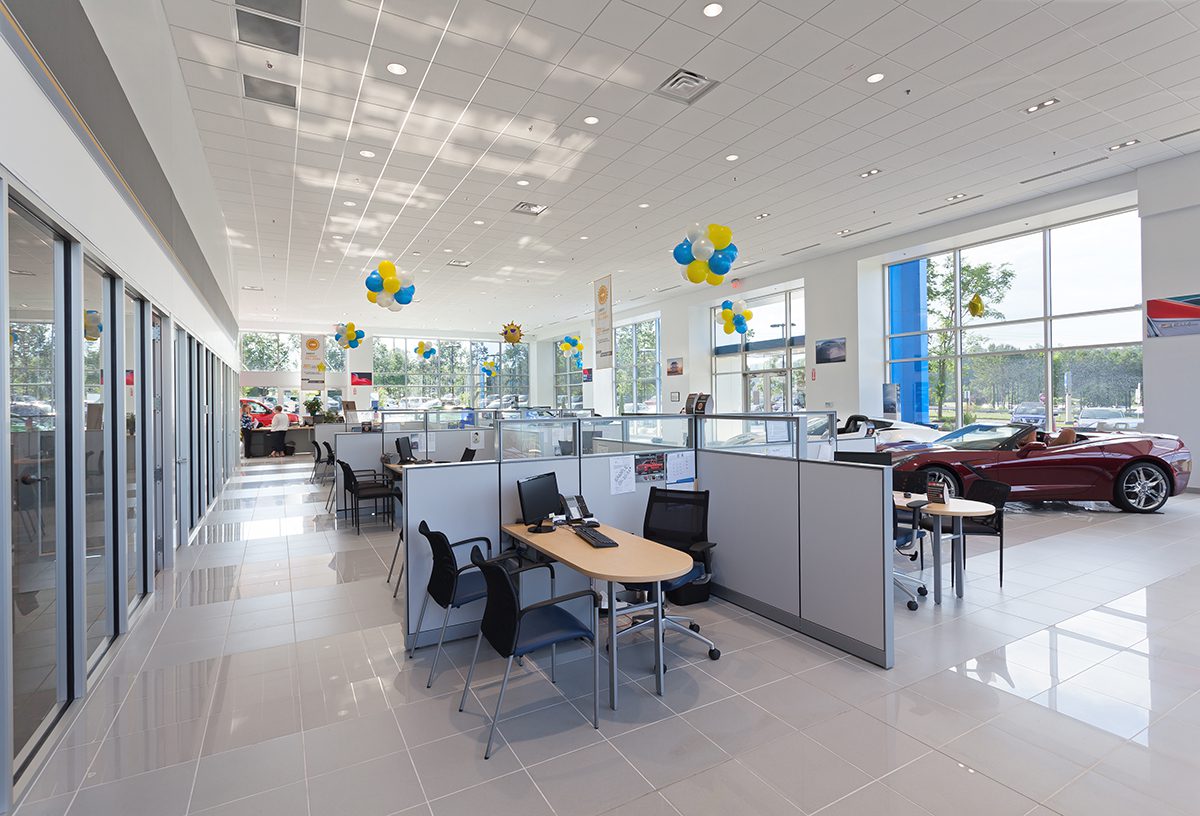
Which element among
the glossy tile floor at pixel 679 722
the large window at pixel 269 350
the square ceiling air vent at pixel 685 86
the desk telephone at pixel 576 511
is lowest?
the glossy tile floor at pixel 679 722

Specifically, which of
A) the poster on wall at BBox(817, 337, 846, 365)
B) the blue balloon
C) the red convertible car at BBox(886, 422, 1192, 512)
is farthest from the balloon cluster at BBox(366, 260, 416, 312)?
the poster on wall at BBox(817, 337, 846, 365)

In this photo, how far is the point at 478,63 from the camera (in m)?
4.92

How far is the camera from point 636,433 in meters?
4.98

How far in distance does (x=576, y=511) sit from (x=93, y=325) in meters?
3.19

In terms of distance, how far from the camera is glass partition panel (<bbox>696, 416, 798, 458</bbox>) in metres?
4.50

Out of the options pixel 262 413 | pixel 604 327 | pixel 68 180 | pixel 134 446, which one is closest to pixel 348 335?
pixel 262 413

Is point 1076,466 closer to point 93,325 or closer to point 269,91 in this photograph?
point 93,325

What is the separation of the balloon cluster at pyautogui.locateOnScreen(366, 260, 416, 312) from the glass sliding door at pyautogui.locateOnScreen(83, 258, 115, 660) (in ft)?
15.3

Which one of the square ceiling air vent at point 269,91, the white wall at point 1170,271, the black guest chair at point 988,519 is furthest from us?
the white wall at point 1170,271

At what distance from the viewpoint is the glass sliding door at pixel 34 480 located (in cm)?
240

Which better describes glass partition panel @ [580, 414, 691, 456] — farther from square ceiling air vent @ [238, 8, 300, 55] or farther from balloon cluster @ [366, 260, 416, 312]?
balloon cluster @ [366, 260, 416, 312]

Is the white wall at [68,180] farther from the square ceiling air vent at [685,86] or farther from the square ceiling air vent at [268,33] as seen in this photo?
the square ceiling air vent at [685,86]

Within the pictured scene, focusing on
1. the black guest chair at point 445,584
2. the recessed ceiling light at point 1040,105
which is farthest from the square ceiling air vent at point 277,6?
the recessed ceiling light at point 1040,105

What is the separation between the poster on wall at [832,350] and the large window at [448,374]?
38.8 ft
